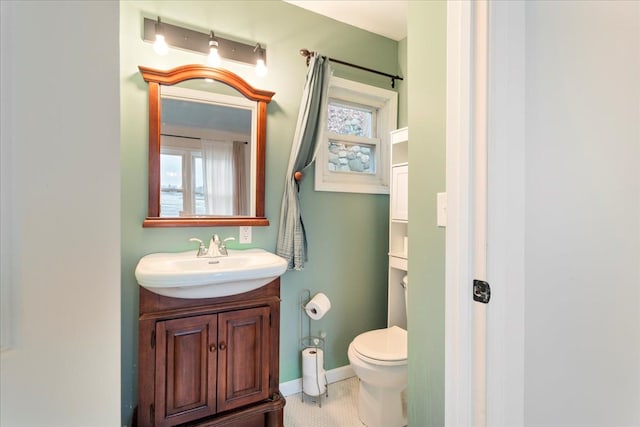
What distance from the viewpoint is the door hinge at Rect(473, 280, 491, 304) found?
758 mm

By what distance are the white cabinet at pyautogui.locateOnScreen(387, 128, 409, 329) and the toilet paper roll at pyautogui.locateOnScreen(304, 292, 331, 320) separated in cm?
51

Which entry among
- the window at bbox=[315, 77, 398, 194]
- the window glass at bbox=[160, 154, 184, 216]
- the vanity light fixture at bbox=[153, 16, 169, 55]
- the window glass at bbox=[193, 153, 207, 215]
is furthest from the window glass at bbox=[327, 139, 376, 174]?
the vanity light fixture at bbox=[153, 16, 169, 55]

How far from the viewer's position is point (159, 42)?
5.04ft

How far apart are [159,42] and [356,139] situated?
4.43 ft

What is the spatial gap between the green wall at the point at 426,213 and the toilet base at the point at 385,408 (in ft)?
1.74

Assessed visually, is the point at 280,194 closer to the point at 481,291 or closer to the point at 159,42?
the point at 159,42

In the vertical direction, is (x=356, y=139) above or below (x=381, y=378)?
above

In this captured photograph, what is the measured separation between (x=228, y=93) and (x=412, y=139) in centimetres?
120

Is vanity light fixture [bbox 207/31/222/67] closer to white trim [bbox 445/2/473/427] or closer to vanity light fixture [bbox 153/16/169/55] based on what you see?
vanity light fixture [bbox 153/16/169/55]

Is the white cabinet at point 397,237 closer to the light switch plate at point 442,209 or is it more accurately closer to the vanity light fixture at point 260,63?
the vanity light fixture at point 260,63
